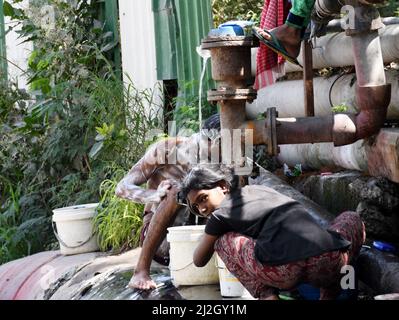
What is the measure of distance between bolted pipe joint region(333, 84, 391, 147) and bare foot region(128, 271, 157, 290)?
1.42m

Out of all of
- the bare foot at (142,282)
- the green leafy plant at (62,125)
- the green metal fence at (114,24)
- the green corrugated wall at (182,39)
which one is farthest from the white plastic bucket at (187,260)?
the green metal fence at (114,24)

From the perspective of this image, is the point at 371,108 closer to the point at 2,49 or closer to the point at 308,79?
the point at 308,79

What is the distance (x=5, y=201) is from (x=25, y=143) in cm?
70

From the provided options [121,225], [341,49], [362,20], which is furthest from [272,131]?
[121,225]

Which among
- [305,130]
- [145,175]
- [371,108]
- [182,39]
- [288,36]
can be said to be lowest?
[145,175]

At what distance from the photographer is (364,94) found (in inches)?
186

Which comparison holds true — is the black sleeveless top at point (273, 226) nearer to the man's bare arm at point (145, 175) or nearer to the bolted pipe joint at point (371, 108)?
the bolted pipe joint at point (371, 108)

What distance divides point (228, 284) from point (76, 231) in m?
2.66

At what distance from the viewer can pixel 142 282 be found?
520cm

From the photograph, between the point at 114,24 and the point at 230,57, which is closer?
the point at 230,57

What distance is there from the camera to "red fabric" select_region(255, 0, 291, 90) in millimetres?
5480

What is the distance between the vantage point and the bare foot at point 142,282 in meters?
5.18

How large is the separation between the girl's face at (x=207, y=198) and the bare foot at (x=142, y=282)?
0.82 meters
